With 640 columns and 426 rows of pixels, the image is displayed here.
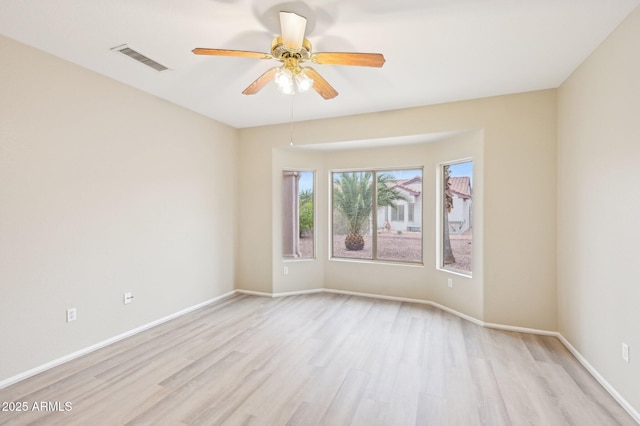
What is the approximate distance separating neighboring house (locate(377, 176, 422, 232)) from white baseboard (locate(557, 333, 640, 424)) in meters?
2.16

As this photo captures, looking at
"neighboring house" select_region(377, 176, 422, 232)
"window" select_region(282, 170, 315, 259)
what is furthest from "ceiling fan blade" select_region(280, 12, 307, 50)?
"neighboring house" select_region(377, 176, 422, 232)

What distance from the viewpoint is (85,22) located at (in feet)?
6.84

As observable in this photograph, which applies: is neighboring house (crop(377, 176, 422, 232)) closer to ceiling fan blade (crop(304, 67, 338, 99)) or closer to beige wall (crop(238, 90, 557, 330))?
beige wall (crop(238, 90, 557, 330))

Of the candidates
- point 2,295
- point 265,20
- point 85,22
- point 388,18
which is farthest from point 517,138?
point 2,295

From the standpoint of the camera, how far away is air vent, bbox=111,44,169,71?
95.1 inches

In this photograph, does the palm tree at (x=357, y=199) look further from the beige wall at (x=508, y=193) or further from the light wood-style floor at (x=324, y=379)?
the light wood-style floor at (x=324, y=379)

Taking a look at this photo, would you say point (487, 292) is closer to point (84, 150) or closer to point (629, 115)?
point (629, 115)

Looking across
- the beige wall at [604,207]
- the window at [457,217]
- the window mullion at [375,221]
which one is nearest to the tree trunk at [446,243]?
the window at [457,217]

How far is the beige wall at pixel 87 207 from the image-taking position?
7.63ft

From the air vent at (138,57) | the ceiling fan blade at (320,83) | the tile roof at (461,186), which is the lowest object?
the tile roof at (461,186)

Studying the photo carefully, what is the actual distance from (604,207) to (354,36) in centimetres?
242

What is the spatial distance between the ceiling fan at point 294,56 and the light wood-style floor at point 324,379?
7.85 feet

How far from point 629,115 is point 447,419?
2448 millimetres

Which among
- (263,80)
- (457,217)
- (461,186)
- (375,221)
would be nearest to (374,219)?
(375,221)
